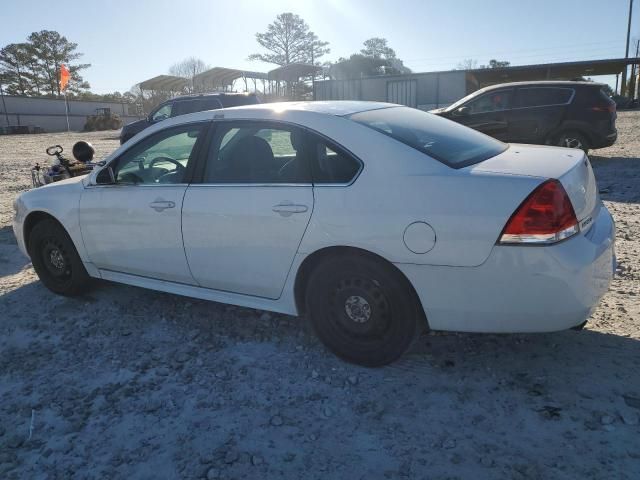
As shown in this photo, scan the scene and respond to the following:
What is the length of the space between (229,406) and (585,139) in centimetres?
988

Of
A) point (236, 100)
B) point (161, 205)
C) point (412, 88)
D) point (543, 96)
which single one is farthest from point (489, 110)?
point (412, 88)

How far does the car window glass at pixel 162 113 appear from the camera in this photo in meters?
13.2

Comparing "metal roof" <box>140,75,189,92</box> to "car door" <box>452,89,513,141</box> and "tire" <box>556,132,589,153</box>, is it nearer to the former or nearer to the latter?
"car door" <box>452,89,513,141</box>

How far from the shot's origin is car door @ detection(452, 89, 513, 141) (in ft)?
34.9

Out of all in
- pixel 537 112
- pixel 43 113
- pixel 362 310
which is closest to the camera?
pixel 362 310

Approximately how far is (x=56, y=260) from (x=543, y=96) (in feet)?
31.9

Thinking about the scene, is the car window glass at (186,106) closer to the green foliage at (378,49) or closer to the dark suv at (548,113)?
the dark suv at (548,113)

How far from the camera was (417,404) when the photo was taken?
105 inches

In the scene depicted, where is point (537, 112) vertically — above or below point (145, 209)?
above

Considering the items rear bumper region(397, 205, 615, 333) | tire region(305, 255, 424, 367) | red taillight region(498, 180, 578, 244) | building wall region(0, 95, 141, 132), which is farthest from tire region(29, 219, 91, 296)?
building wall region(0, 95, 141, 132)

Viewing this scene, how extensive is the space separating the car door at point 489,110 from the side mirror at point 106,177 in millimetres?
8184

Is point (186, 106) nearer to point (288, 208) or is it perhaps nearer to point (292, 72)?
point (288, 208)

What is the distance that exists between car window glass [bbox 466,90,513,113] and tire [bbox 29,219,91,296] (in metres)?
9.16

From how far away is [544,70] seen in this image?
31734 millimetres
